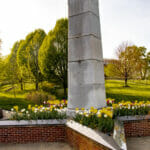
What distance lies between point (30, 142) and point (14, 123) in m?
0.73

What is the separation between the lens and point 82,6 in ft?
18.6

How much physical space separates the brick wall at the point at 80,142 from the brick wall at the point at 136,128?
1.77 metres

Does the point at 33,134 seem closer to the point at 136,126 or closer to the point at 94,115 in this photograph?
the point at 94,115

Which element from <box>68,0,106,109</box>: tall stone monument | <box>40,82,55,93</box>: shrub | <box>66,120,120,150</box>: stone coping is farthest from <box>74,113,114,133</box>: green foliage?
<box>40,82,55,93</box>: shrub

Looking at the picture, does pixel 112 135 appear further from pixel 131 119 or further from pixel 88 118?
pixel 131 119

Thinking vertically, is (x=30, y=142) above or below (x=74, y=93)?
below

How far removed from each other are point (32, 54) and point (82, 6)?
655 inches

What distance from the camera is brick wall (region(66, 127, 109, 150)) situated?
3.56 metres

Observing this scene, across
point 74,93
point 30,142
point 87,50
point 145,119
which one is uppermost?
point 87,50

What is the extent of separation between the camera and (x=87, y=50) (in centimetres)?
548

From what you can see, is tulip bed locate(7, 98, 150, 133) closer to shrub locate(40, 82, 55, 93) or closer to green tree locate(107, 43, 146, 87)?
shrub locate(40, 82, 55, 93)

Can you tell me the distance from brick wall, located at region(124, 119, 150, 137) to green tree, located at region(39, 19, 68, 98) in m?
11.6

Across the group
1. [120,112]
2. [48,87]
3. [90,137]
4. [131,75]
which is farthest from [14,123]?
[131,75]

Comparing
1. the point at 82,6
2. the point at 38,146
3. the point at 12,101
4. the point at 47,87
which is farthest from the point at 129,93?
the point at 38,146
